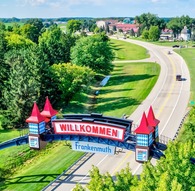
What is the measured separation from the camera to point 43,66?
202ft

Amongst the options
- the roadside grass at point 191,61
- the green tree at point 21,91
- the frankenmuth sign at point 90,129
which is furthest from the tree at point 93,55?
the frankenmuth sign at point 90,129

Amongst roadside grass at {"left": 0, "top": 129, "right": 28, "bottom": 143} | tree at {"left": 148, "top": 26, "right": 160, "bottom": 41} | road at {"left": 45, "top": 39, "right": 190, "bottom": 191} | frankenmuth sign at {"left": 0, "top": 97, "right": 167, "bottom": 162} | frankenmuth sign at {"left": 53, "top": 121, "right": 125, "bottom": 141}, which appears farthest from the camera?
tree at {"left": 148, "top": 26, "right": 160, "bottom": 41}

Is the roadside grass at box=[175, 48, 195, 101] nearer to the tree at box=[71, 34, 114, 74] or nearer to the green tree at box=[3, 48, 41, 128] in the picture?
the tree at box=[71, 34, 114, 74]

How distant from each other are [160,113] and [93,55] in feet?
93.8

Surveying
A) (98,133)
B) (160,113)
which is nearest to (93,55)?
(160,113)

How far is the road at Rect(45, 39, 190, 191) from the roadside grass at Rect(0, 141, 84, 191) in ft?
4.74

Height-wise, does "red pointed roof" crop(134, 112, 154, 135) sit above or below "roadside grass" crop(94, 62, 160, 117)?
above

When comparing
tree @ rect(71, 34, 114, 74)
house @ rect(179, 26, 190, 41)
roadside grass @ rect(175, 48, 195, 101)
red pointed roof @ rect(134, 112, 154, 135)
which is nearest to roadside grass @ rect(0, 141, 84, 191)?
red pointed roof @ rect(134, 112, 154, 135)

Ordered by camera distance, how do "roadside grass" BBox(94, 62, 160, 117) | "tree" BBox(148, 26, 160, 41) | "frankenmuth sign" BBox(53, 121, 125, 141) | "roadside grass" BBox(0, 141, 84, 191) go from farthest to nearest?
1. "tree" BBox(148, 26, 160, 41)
2. "roadside grass" BBox(94, 62, 160, 117)
3. "roadside grass" BBox(0, 141, 84, 191)
4. "frankenmuth sign" BBox(53, 121, 125, 141)

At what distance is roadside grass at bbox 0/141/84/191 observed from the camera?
3669 cm

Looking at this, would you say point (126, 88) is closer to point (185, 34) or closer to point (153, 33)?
point (153, 33)

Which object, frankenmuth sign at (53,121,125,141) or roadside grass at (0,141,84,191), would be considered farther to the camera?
roadside grass at (0,141,84,191)

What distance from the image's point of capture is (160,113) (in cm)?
5803

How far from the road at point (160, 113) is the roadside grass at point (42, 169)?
4.74 ft
